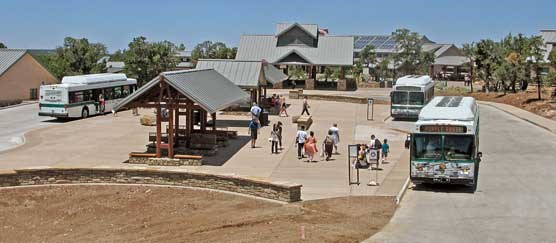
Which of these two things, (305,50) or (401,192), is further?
(305,50)

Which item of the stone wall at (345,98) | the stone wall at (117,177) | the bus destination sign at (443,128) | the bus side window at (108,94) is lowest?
the stone wall at (117,177)

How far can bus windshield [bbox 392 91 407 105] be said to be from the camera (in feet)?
143

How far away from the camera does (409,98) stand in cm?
4356

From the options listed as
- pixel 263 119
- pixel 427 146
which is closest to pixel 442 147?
pixel 427 146

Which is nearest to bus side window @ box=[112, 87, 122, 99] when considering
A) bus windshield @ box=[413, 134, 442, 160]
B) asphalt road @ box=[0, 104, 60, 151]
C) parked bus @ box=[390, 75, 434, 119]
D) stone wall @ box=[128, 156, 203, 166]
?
asphalt road @ box=[0, 104, 60, 151]

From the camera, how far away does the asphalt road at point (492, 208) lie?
15281 millimetres

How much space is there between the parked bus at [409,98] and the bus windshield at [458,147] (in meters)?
22.5

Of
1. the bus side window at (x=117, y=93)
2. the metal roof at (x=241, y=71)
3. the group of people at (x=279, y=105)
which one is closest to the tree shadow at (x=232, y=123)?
the metal roof at (x=241, y=71)

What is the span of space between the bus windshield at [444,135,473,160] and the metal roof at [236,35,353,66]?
184 ft

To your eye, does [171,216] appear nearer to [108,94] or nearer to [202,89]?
[202,89]

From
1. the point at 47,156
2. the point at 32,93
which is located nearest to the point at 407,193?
the point at 47,156

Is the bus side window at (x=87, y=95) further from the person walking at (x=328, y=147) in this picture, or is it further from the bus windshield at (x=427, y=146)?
the bus windshield at (x=427, y=146)

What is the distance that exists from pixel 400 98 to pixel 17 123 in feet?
76.4

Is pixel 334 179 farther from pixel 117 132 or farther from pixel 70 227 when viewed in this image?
pixel 117 132
